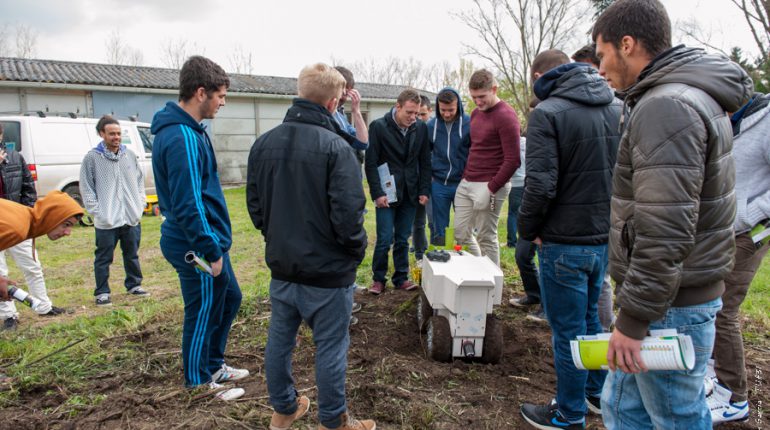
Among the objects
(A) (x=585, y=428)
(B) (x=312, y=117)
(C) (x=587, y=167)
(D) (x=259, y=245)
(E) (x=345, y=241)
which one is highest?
(B) (x=312, y=117)

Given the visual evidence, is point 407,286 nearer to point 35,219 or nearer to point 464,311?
point 464,311

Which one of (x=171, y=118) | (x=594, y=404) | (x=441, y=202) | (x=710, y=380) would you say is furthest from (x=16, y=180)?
(x=710, y=380)

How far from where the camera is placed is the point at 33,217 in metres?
2.87

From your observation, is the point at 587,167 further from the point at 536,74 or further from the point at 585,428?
the point at 585,428

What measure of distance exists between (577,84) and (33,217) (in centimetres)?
307

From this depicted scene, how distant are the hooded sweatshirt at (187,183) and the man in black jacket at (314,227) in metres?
0.40

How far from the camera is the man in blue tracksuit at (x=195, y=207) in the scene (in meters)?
2.73

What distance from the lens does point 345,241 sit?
2.41 meters

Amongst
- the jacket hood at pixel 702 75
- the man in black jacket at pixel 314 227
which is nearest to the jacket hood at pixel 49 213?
the man in black jacket at pixel 314 227

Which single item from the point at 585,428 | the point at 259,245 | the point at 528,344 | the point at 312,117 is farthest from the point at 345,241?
the point at 259,245

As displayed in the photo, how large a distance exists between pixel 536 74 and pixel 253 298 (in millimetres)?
3364

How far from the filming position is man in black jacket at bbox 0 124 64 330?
4.59 meters

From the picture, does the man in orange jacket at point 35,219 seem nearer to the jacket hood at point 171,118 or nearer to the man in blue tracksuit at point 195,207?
the man in blue tracksuit at point 195,207

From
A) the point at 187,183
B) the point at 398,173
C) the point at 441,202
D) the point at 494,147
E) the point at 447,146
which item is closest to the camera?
the point at 187,183
